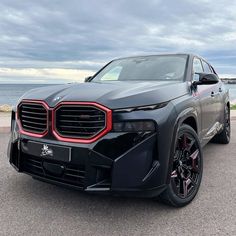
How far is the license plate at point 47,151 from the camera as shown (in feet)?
9.94

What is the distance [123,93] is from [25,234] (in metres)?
1.52

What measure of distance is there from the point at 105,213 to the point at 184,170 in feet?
3.25

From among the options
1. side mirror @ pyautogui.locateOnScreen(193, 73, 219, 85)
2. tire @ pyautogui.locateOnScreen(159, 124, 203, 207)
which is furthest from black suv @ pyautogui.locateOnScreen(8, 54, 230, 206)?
side mirror @ pyautogui.locateOnScreen(193, 73, 219, 85)

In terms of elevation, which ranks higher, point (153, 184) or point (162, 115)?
point (162, 115)

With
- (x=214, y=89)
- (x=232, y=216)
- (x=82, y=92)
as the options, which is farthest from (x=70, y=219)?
(x=214, y=89)

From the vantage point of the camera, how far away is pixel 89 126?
297 cm

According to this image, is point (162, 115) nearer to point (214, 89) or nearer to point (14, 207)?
point (14, 207)

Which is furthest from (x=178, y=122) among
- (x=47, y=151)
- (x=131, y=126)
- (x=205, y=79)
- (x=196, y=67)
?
(x=196, y=67)

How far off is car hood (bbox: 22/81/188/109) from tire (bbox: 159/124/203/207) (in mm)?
458

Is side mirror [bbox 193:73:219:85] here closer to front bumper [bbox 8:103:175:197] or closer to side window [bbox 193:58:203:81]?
side window [bbox 193:58:203:81]

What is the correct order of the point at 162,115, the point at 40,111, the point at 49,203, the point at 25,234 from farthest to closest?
the point at 49,203, the point at 40,111, the point at 162,115, the point at 25,234

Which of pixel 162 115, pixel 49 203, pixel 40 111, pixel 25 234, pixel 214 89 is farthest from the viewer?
pixel 214 89

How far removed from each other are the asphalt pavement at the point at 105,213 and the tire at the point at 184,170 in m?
0.13

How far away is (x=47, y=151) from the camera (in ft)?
10.4
